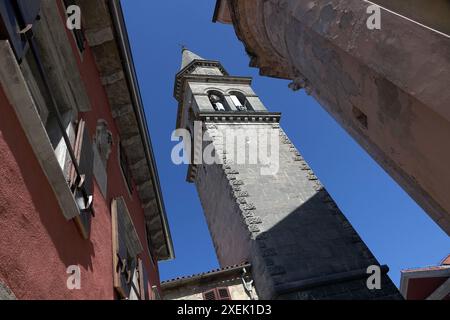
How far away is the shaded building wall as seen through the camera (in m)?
3.67

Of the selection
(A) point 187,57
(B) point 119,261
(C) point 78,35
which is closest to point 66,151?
(B) point 119,261

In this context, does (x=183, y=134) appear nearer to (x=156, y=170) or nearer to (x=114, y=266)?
(x=156, y=170)

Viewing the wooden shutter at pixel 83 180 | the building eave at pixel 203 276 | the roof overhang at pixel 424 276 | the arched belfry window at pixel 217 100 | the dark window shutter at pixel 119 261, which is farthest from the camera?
the arched belfry window at pixel 217 100

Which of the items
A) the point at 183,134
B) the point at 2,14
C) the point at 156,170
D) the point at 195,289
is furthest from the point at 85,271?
the point at 183,134

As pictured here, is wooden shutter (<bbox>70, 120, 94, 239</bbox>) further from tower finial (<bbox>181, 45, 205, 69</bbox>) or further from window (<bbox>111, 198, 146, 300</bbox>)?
tower finial (<bbox>181, 45, 205, 69</bbox>)

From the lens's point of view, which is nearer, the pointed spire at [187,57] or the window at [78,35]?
the window at [78,35]

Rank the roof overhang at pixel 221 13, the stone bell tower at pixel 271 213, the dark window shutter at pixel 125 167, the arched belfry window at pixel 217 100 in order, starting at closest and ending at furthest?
the dark window shutter at pixel 125 167
the roof overhang at pixel 221 13
the stone bell tower at pixel 271 213
the arched belfry window at pixel 217 100

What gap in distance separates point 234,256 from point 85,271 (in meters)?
12.9

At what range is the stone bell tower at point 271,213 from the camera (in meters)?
12.1

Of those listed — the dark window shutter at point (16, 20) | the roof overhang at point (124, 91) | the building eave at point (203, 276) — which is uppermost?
the roof overhang at point (124, 91)

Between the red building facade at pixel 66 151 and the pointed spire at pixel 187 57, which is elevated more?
the pointed spire at pixel 187 57

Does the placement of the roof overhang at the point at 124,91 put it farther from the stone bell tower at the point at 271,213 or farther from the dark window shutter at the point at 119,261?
the stone bell tower at the point at 271,213

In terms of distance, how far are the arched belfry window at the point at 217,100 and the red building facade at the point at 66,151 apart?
14787mm


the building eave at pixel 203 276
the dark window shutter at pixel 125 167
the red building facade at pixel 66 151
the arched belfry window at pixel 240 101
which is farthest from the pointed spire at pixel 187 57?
the red building facade at pixel 66 151
